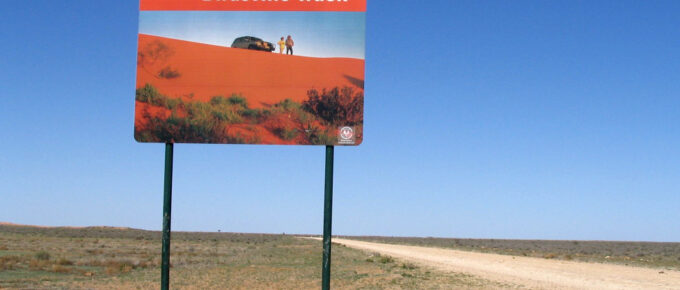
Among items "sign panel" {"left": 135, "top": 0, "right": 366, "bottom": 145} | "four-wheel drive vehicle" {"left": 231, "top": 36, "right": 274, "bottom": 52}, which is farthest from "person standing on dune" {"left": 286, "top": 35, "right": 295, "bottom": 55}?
"four-wheel drive vehicle" {"left": 231, "top": 36, "right": 274, "bottom": 52}

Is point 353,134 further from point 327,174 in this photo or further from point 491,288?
point 491,288

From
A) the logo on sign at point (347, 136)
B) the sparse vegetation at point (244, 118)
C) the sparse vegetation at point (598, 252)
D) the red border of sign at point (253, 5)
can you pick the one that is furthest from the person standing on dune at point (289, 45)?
the sparse vegetation at point (598, 252)

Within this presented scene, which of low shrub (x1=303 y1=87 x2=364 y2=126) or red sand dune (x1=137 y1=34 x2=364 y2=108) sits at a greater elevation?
red sand dune (x1=137 y1=34 x2=364 y2=108)

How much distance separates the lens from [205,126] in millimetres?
9688

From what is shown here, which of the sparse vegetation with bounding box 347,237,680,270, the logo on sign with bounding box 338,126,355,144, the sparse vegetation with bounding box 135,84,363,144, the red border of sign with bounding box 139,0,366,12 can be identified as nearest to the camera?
the logo on sign with bounding box 338,126,355,144

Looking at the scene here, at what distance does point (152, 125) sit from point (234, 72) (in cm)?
141

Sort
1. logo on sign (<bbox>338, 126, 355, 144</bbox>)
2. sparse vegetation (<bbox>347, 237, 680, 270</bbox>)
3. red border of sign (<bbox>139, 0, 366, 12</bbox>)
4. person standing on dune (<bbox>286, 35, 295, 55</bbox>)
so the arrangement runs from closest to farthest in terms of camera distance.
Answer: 1. logo on sign (<bbox>338, 126, 355, 144</bbox>)
2. red border of sign (<bbox>139, 0, 366, 12</bbox>)
3. person standing on dune (<bbox>286, 35, 295, 55</bbox>)
4. sparse vegetation (<bbox>347, 237, 680, 270</bbox>)

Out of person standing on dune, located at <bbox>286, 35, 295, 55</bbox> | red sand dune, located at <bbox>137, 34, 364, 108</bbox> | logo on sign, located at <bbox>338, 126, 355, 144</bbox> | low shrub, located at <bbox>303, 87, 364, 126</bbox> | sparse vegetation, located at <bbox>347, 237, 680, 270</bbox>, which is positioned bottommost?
sparse vegetation, located at <bbox>347, 237, 680, 270</bbox>

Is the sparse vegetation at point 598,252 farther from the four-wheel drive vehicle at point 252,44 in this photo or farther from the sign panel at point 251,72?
the four-wheel drive vehicle at point 252,44

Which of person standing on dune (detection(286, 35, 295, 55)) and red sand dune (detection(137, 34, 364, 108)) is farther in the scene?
person standing on dune (detection(286, 35, 295, 55))

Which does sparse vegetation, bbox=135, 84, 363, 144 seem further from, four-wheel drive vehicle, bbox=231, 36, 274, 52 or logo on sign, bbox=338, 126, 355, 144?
four-wheel drive vehicle, bbox=231, 36, 274, 52

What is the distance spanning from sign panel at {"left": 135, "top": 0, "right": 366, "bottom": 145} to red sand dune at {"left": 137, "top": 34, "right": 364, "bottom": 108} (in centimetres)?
1

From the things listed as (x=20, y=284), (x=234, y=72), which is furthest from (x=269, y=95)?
(x=20, y=284)

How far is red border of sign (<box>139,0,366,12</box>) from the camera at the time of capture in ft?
31.5
